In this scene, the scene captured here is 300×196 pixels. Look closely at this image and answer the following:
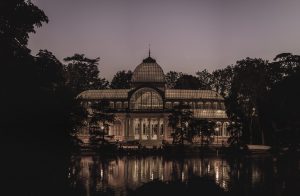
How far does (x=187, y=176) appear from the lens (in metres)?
42.1

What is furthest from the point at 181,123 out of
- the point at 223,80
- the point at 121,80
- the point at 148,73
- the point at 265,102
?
the point at 121,80

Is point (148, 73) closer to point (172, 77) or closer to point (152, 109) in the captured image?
point (152, 109)

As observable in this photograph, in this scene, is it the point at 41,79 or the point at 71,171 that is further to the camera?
the point at 71,171

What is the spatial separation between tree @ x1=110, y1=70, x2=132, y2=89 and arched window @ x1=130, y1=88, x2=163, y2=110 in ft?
156

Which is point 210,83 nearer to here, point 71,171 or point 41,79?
point 71,171

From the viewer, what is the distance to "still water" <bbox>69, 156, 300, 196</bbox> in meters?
34.7

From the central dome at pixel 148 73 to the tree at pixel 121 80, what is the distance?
40.9 m

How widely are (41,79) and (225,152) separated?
45.2m

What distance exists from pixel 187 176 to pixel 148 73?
62318 mm

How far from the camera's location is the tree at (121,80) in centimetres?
14525

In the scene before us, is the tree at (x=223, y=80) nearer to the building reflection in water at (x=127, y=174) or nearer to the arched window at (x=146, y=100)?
the arched window at (x=146, y=100)

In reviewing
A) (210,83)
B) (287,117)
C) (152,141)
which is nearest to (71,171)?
(287,117)

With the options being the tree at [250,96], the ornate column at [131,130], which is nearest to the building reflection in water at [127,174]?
the tree at [250,96]

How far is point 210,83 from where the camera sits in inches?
4897
